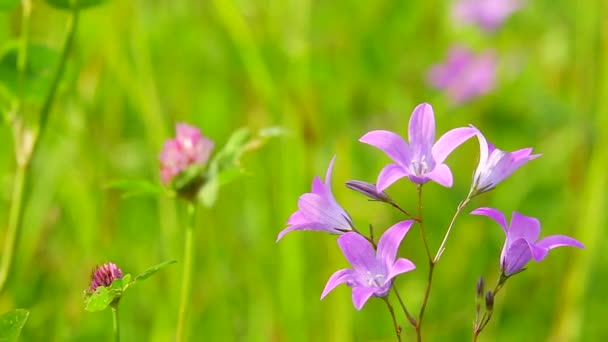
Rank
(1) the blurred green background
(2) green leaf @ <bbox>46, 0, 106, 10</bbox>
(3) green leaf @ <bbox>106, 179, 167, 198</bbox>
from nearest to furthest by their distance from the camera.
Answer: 1. (3) green leaf @ <bbox>106, 179, 167, 198</bbox>
2. (2) green leaf @ <bbox>46, 0, 106, 10</bbox>
3. (1) the blurred green background

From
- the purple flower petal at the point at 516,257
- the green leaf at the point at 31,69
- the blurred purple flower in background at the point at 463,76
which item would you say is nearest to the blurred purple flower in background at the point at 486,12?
the blurred purple flower in background at the point at 463,76

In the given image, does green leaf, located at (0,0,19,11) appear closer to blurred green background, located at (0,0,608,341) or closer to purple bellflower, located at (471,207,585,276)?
blurred green background, located at (0,0,608,341)

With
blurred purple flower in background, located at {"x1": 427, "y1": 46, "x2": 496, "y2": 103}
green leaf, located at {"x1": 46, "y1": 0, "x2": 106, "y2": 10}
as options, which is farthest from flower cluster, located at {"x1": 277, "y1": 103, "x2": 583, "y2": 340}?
blurred purple flower in background, located at {"x1": 427, "y1": 46, "x2": 496, "y2": 103}

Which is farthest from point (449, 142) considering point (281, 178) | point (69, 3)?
point (281, 178)

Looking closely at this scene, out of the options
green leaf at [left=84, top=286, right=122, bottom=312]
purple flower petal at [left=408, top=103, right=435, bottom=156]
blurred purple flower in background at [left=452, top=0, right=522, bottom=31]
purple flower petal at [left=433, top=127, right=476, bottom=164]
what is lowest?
green leaf at [left=84, top=286, right=122, bottom=312]

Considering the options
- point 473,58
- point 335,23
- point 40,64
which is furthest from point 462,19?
point 40,64

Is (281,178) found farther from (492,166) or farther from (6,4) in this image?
(492,166)

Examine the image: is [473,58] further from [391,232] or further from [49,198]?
[391,232]
